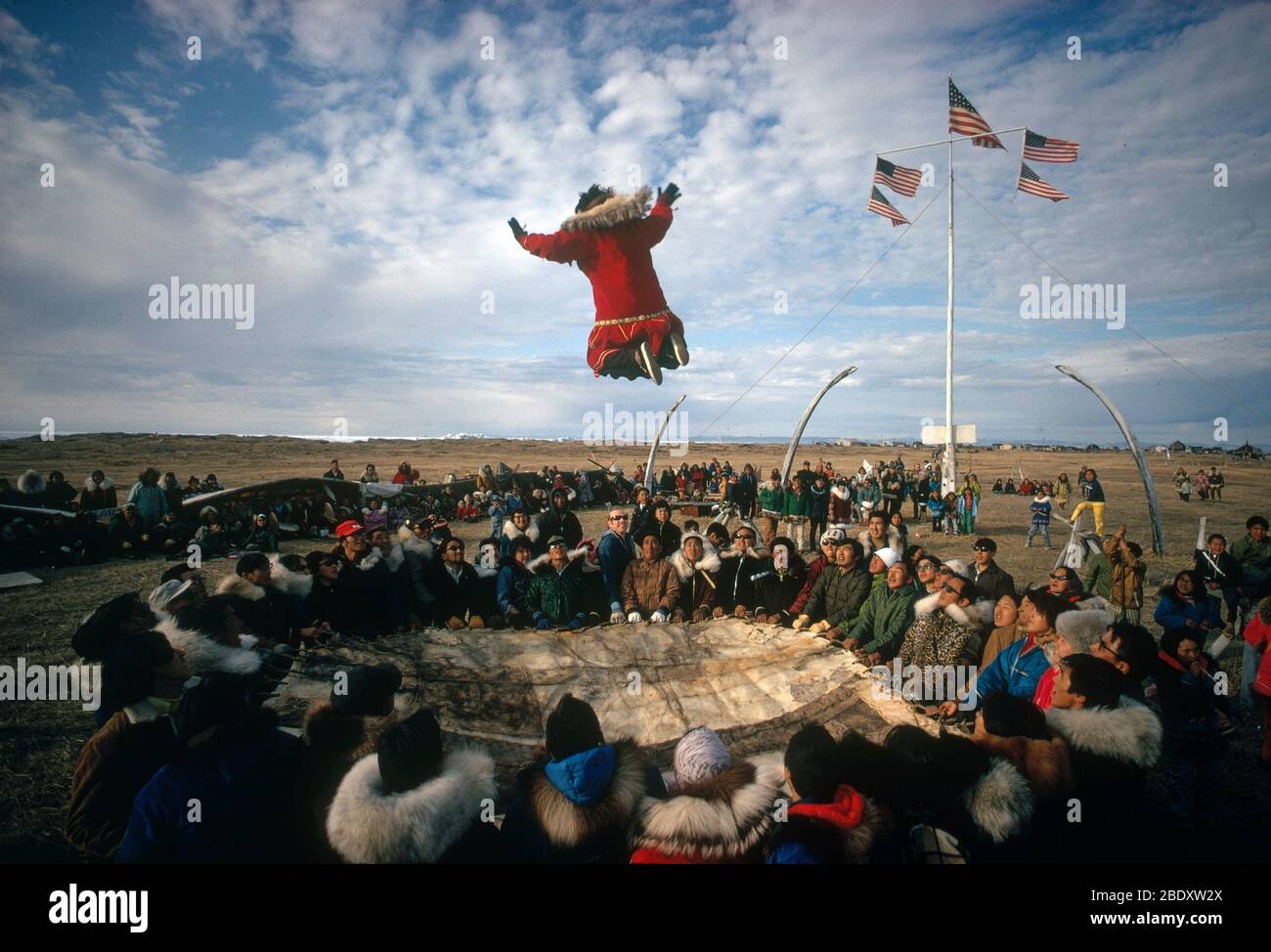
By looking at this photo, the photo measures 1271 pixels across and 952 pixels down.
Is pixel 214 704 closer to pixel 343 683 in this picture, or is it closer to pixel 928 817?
pixel 343 683

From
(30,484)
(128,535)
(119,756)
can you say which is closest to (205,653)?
(119,756)

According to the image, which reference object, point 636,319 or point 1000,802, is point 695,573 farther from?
point 1000,802

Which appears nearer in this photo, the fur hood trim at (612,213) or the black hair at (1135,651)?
the black hair at (1135,651)

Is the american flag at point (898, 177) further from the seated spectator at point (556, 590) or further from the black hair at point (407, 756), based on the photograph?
the black hair at point (407, 756)

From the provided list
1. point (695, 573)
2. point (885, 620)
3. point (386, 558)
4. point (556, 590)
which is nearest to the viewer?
point (885, 620)

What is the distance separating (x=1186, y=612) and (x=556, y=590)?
17.8 feet

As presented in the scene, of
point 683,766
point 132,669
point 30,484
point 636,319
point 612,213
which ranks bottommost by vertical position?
point 683,766

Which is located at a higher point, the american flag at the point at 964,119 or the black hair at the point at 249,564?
the american flag at the point at 964,119

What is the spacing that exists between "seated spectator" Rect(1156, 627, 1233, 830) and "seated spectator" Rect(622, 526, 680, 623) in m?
3.61

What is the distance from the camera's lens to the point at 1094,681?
3.05m

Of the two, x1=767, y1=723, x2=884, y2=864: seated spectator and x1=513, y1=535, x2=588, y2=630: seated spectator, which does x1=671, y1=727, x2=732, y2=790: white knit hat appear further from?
x1=513, y1=535, x2=588, y2=630: seated spectator

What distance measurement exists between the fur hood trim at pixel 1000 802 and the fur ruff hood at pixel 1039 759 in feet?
0.32

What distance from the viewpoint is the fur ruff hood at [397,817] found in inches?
97.3

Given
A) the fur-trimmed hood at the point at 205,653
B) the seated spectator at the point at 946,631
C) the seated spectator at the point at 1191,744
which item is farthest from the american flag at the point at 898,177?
the fur-trimmed hood at the point at 205,653
